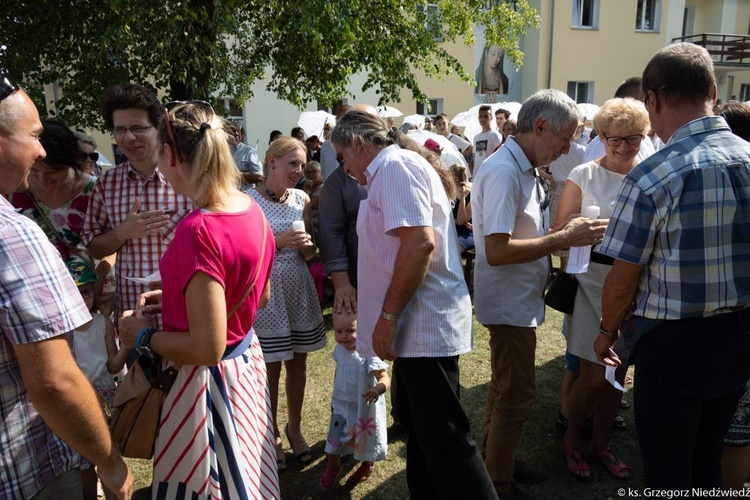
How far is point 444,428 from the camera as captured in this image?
7.23 ft

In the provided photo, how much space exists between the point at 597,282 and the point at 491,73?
1843 cm

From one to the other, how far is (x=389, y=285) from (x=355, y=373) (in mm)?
909

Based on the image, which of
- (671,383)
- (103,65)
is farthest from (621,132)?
(103,65)

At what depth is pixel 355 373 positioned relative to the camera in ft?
9.46

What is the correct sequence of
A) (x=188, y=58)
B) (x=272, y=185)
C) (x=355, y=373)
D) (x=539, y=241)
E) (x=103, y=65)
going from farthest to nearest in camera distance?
(x=103, y=65) → (x=188, y=58) → (x=272, y=185) → (x=355, y=373) → (x=539, y=241)

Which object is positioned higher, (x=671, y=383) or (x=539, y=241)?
(x=539, y=241)

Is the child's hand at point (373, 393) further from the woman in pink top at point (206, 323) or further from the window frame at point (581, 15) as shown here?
the window frame at point (581, 15)

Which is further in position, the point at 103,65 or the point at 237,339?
the point at 103,65

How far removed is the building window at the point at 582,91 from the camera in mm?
20125

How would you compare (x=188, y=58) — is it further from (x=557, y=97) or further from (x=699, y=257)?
(x=699, y=257)

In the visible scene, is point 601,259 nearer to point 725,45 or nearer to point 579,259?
point 579,259

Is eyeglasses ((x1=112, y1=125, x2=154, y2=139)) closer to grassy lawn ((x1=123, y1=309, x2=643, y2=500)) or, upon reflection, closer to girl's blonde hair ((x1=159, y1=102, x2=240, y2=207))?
girl's blonde hair ((x1=159, y1=102, x2=240, y2=207))

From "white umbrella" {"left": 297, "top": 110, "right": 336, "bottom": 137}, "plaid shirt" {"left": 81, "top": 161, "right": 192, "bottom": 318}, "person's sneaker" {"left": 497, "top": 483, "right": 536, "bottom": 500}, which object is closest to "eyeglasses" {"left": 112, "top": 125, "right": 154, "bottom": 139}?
"plaid shirt" {"left": 81, "top": 161, "right": 192, "bottom": 318}

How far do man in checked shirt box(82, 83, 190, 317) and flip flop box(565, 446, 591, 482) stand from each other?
102 inches
